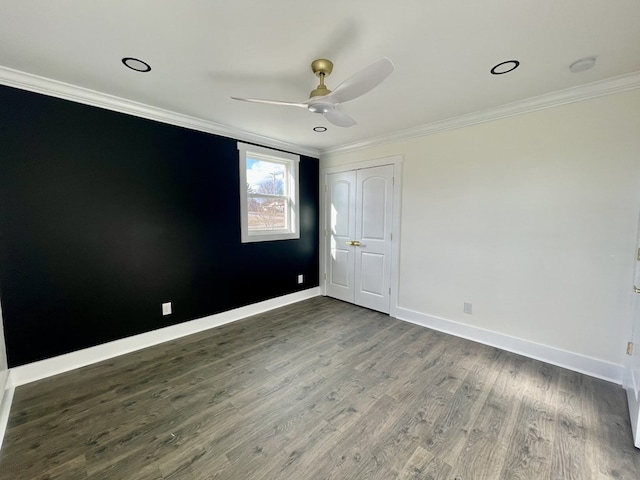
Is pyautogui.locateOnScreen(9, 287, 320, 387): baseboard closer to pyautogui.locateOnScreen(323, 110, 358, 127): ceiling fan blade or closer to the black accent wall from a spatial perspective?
the black accent wall

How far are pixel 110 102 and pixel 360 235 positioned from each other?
3.17m

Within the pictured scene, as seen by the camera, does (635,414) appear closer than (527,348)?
Yes

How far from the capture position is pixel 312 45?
5.31 feet

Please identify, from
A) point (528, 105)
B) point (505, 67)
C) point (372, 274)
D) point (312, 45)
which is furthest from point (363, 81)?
point (372, 274)

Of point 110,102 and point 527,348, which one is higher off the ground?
point 110,102

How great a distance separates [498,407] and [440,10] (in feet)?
8.39

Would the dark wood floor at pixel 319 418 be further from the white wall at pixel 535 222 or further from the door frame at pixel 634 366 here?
the white wall at pixel 535 222

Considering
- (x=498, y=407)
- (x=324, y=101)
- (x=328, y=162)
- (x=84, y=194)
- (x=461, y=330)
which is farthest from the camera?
(x=328, y=162)

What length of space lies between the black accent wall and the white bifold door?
1550 millimetres

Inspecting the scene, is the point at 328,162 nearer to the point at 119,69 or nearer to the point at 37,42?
the point at 119,69

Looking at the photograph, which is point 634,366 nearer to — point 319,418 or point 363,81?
point 319,418

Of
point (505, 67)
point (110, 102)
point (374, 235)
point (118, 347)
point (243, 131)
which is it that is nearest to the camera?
point (505, 67)

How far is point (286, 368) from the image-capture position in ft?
7.67

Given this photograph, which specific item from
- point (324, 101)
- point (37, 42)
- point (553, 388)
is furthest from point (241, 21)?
point (553, 388)
